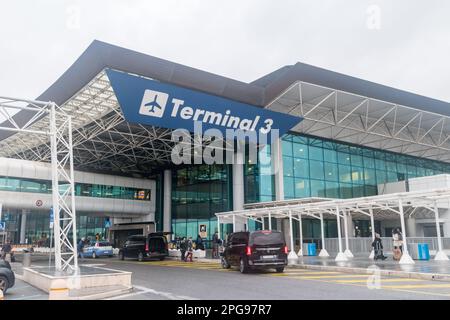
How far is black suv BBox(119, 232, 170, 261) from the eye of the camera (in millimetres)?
30469

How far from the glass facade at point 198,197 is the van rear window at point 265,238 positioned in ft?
65.4

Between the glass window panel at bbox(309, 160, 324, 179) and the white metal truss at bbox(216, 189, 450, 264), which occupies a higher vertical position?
the glass window panel at bbox(309, 160, 324, 179)

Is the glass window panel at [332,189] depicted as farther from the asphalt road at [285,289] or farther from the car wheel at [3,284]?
the car wheel at [3,284]

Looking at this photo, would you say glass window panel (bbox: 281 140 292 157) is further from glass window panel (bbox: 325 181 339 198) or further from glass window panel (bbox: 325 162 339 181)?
glass window panel (bbox: 325 181 339 198)

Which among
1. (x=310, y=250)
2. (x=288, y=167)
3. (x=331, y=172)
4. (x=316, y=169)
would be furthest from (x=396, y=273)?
(x=331, y=172)

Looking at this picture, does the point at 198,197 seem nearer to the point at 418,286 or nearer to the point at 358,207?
the point at 358,207

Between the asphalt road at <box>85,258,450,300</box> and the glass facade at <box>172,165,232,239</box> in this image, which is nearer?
the asphalt road at <box>85,258,450,300</box>

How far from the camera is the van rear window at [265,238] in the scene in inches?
725

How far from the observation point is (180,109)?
2606 cm

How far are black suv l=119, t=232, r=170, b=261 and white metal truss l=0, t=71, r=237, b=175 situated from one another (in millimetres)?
7947

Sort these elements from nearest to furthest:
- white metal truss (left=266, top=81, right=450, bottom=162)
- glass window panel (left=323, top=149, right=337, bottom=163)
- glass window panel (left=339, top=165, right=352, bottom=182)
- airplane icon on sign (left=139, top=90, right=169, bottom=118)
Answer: airplane icon on sign (left=139, top=90, right=169, bottom=118) < white metal truss (left=266, top=81, right=450, bottom=162) < glass window panel (left=323, top=149, right=337, bottom=163) < glass window panel (left=339, top=165, right=352, bottom=182)

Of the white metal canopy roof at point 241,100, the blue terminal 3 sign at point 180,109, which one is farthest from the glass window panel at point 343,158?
the blue terminal 3 sign at point 180,109

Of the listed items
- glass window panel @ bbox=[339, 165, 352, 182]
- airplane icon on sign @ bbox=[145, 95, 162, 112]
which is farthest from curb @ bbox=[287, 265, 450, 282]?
glass window panel @ bbox=[339, 165, 352, 182]
